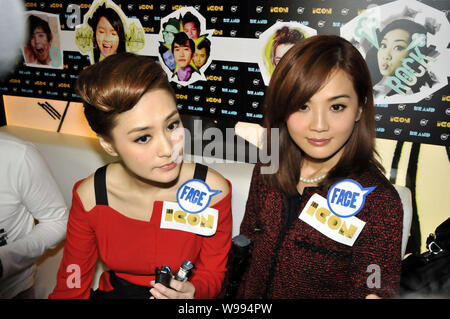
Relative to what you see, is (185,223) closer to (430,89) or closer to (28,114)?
(430,89)

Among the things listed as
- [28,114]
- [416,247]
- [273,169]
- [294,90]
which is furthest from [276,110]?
[28,114]

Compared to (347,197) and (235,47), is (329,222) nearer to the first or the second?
(347,197)

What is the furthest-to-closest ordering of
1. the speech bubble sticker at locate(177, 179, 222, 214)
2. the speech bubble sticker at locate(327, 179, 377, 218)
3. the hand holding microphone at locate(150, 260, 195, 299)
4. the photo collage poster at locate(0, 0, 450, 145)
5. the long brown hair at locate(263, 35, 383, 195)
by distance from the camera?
the photo collage poster at locate(0, 0, 450, 145) < the speech bubble sticker at locate(177, 179, 222, 214) < the speech bubble sticker at locate(327, 179, 377, 218) < the long brown hair at locate(263, 35, 383, 195) < the hand holding microphone at locate(150, 260, 195, 299)

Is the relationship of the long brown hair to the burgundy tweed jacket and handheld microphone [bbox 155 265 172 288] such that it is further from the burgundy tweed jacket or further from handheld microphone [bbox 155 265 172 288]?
handheld microphone [bbox 155 265 172 288]

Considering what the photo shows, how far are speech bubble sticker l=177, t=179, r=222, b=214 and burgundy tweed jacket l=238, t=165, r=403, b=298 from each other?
0.81ft

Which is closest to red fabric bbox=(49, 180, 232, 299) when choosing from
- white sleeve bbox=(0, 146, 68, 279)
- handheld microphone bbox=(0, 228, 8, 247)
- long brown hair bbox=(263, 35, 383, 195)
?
white sleeve bbox=(0, 146, 68, 279)

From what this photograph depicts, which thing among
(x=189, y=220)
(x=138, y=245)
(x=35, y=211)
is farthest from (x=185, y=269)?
(x=35, y=211)

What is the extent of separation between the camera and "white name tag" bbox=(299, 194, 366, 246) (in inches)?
45.3

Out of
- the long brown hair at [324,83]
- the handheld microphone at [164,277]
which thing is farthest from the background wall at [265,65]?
the handheld microphone at [164,277]

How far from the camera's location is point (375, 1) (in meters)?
1.49

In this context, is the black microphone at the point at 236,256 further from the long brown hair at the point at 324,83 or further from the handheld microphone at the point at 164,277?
the long brown hair at the point at 324,83

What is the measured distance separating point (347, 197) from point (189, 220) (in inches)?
23.6

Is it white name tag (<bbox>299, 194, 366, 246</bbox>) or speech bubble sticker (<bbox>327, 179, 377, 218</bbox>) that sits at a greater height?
speech bubble sticker (<bbox>327, 179, 377, 218</bbox>)
